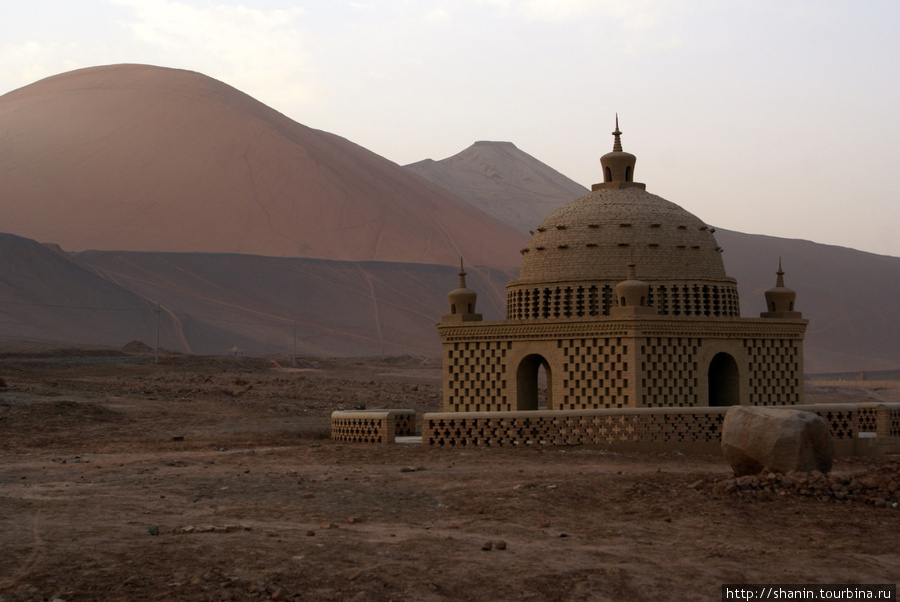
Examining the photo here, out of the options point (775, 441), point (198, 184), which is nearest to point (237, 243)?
point (198, 184)

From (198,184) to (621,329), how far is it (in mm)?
87050

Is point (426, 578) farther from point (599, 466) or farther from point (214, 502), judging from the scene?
point (599, 466)

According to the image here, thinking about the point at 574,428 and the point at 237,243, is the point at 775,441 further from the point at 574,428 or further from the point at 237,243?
the point at 237,243

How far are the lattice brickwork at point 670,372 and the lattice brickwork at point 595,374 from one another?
15.5 inches

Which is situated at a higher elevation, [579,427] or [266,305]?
[266,305]

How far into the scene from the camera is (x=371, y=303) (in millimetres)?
91875

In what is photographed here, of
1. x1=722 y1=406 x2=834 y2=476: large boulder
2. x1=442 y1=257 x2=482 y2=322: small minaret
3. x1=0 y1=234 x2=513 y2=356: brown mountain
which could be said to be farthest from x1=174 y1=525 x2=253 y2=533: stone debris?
x1=0 y1=234 x2=513 y2=356: brown mountain

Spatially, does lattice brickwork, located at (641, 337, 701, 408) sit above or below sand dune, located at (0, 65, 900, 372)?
below

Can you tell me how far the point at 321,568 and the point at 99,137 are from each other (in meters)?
107

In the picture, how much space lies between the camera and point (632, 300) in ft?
66.0

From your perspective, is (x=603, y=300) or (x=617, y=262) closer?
(x=603, y=300)

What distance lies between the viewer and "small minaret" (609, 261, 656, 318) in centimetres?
2000

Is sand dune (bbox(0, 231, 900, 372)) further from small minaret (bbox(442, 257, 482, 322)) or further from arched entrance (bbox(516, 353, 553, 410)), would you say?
arched entrance (bbox(516, 353, 553, 410))

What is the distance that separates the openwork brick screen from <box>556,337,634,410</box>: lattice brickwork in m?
1.01
